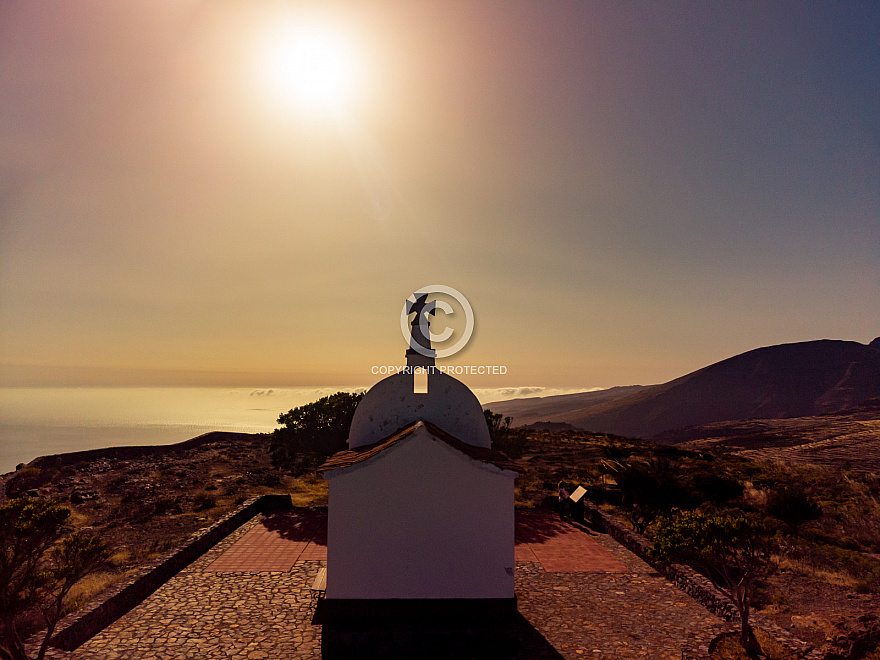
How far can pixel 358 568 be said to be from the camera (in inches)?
325

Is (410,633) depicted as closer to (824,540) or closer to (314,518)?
(314,518)

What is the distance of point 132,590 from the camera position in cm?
958

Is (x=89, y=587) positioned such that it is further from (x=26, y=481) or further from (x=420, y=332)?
(x=26, y=481)

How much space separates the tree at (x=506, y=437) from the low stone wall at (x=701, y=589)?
4.05m

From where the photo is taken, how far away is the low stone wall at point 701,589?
7.70m

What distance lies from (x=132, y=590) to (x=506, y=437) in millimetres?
12940

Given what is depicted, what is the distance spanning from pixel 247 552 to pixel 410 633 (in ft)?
22.3

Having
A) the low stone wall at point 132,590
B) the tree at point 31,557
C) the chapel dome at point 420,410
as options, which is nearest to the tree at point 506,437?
the chapel dome at point 420,410

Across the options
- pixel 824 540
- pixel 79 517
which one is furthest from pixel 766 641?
pixel 79 517

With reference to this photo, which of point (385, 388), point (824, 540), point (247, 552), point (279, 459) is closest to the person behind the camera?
point (385, 388)

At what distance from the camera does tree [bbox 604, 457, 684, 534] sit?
47.9 ft

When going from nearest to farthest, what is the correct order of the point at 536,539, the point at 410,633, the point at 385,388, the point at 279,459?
the point at 410,633
the point at 385,388
the point at 536,539
the point at 279,459

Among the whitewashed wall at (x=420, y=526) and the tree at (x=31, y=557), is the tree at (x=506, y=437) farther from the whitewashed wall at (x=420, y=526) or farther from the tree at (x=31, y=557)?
the tree at (x=31, y=557)

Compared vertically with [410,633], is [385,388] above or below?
above
